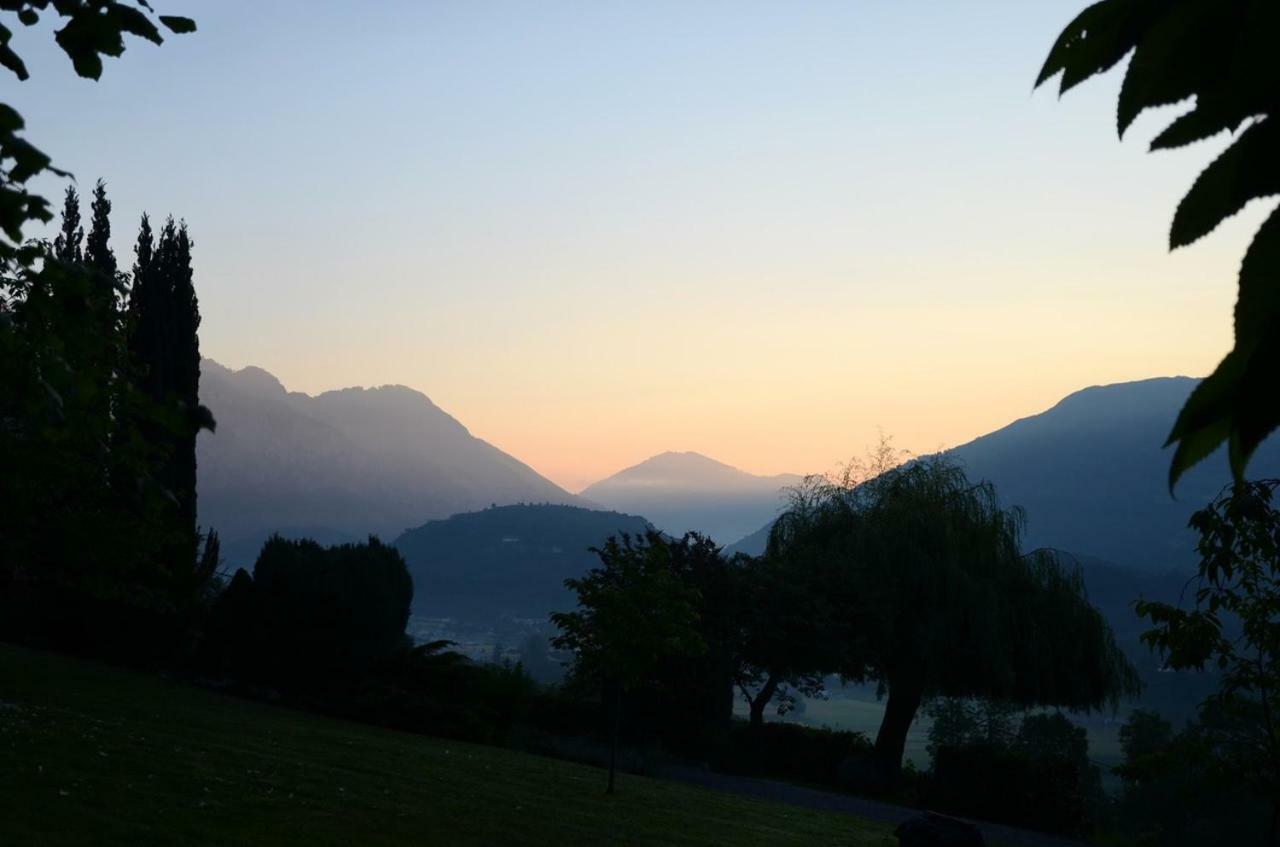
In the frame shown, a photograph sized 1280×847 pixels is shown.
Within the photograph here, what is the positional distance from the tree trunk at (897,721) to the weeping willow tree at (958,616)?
0.13 feet

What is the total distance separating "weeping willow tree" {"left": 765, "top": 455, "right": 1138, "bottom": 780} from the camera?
109 ft

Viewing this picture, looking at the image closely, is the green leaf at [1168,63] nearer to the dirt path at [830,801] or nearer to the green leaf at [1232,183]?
the green leaf at [1232,183]

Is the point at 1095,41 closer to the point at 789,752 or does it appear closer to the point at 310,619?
the point at 310,619

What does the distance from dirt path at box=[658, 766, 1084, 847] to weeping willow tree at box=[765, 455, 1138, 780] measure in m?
4.21

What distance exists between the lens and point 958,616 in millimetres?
33219

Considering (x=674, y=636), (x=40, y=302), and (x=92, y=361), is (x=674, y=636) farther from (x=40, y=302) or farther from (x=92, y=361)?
(x=40, y=302)

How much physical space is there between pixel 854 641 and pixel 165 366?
25.0 m

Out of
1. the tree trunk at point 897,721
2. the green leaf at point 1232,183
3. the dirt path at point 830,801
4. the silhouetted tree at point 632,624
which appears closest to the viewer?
the green leaf at point 1232,183

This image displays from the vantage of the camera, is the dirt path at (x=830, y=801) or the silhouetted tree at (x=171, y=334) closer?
the dirt path at (x=830, y=801)

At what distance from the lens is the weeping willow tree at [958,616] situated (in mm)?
33344

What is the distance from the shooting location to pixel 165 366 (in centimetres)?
4022

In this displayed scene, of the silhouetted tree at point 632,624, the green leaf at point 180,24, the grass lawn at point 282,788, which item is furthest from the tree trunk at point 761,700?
the green leaf at point 180,24

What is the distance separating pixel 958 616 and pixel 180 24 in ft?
104

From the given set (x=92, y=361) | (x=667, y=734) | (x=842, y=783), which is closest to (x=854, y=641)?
(x=842, y=783)
